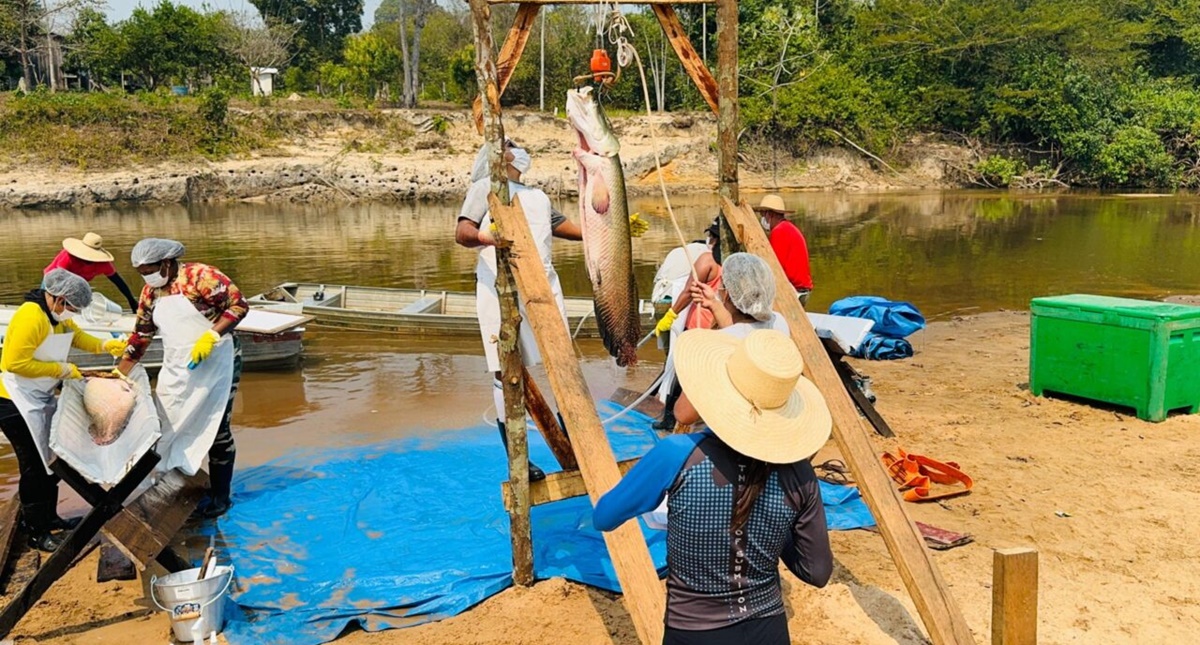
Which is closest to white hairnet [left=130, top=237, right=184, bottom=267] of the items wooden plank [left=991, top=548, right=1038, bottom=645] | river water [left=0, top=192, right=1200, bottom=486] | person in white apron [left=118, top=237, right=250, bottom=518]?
person in white apron [left=118, top=237, right=250, bottom=518]

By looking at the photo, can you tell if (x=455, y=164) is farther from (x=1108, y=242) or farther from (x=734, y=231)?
(x=734, y=231)

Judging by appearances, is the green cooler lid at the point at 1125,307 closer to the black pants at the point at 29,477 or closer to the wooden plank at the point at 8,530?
the black pants at the point at 29,477

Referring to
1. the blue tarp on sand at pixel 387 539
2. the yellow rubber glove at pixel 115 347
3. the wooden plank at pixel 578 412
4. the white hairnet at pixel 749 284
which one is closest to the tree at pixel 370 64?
the blue tarp on sand at pixel 387 539

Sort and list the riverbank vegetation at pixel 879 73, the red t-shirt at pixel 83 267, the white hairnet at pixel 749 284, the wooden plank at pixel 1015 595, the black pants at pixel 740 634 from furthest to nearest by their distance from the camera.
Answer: the riverbank vegetation at pixel 879 73 < the red t-shirt at pixel 83 267 < the white hairnet at pixel 749 284 < the wooden plank at pixel 1015 595 < the black pants at pixel 740 634

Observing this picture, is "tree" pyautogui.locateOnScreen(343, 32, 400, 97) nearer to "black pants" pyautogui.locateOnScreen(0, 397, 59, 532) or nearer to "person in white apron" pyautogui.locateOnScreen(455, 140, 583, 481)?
"black pants" pyautogui.locateOnScreen(0, 397, 59, 532)

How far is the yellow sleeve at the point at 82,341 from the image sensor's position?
18.4 ft

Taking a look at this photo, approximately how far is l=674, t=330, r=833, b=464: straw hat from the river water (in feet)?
21.6

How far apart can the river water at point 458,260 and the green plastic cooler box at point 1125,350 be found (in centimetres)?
470

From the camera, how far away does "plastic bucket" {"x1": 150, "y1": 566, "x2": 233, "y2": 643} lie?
4461 millimetres

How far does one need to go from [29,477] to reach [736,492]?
16.2ft

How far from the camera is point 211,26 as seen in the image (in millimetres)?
47406

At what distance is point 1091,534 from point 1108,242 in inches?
854

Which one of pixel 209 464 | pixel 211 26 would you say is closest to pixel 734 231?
pixel 209 464

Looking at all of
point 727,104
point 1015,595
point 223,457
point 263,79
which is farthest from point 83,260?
point 263,79
